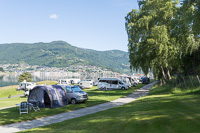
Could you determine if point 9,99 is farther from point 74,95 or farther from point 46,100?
point 74,95

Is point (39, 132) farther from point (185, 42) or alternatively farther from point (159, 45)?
point (185, 42)

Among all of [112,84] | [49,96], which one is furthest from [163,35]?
[112,84]

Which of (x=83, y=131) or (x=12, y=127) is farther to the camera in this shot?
(x=12, y=127)

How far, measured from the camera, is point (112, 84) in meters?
37.5

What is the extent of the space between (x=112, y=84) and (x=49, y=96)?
2127 cm

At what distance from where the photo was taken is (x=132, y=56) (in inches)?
1190

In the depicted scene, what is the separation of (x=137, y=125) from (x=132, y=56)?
2341cm

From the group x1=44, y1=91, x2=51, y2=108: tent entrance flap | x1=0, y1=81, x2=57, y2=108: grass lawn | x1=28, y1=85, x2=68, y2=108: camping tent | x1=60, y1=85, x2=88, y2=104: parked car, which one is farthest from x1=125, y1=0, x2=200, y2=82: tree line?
x1=0, y1=81, x2=57, y2=108: grass lawn

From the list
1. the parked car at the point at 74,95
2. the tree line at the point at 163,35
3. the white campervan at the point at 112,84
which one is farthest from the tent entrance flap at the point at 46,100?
the white campervan at the point at 112,84

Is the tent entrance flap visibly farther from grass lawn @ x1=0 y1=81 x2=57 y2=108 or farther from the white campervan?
the white campervan

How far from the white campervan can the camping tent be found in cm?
1894

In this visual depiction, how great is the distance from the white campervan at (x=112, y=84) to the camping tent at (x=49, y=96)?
62.1 ft

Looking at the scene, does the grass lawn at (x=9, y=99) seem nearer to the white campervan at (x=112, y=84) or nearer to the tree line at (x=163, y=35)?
the white campervan at (x=112, y=84)

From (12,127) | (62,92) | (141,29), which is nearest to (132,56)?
(141,29)
